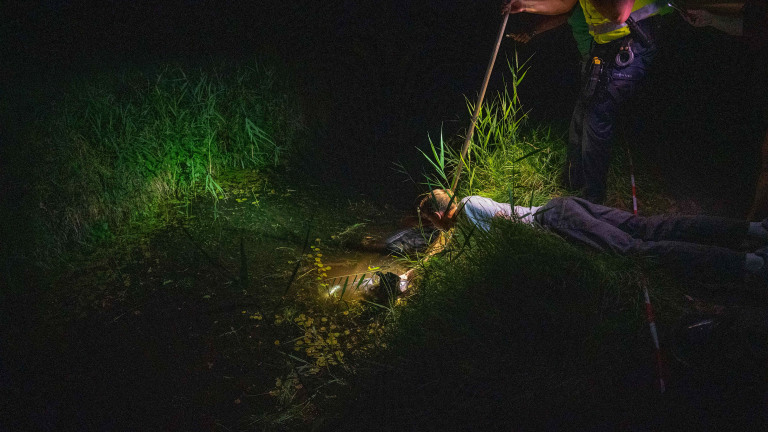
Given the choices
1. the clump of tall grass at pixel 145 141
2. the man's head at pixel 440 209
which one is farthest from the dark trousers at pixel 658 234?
the clump of tall grass at pixel 145 141

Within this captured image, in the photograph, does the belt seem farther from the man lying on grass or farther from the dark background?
the man lying on grass

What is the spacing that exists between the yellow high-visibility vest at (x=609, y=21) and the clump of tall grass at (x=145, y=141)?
2699 mm

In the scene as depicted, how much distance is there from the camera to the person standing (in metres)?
2.81

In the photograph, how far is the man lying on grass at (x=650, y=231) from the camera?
7.70ft

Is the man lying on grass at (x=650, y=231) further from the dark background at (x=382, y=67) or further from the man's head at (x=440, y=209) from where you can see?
the dark background at (x=382, y=67)

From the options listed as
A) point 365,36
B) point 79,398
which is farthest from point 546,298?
point 365,36

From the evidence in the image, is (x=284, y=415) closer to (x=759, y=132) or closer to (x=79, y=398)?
(x=79, y=398)

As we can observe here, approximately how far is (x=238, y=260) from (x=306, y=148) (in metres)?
1.64

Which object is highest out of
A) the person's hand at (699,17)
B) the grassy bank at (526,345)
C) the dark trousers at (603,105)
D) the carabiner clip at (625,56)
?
the person's hand at (699,17)

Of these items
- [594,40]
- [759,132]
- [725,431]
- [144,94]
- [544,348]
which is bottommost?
[725,431]

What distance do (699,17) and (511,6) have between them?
109 cm

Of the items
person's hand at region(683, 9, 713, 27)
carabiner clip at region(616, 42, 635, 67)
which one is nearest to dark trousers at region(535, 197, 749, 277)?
carabiner clip at region(616, 42, 635, 67)

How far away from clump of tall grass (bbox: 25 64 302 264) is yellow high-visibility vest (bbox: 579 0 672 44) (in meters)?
2.70

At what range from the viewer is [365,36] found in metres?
4.96
